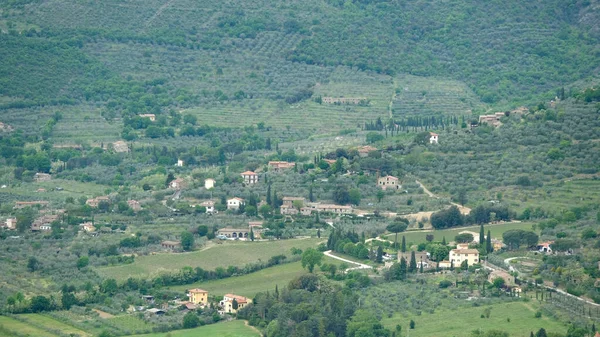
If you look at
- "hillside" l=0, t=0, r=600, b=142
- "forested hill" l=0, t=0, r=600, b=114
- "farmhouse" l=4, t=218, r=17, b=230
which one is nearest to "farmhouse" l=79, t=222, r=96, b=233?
"farmhouse" l=4, t=218, r=17, b=230

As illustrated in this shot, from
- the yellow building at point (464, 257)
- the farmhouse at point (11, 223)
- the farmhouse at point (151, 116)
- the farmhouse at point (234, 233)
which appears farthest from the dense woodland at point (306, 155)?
the farmhouse at point (234, 233)

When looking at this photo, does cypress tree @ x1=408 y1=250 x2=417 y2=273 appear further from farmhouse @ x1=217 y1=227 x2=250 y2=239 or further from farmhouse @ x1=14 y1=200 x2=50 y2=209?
farmhouse @ x1=14 y1=200 x2=50 y2=209

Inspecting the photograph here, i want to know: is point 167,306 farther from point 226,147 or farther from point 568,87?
point 568,87

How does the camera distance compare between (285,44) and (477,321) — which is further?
(285,44)

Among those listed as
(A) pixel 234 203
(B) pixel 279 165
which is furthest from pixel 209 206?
(B) pixel 279 165

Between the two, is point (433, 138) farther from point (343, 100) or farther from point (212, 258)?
point (212, 258)

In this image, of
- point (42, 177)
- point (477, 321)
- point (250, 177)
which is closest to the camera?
point (477, 321)

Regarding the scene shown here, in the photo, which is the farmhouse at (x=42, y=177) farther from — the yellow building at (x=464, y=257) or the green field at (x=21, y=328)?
the yellow building at (x=464, y=257)

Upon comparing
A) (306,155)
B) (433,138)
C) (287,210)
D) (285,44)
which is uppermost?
(285,44)
